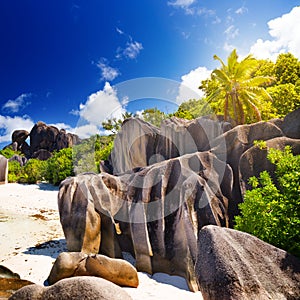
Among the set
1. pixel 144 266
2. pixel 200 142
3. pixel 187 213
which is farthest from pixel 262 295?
pixel 200 142

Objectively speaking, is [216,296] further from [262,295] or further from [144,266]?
[144,266]

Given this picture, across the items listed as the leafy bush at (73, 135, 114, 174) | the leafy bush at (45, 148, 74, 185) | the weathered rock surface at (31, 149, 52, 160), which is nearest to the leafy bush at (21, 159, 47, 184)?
the leafy bush at (45, 148, 74, 185)

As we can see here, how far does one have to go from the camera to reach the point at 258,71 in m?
23.0

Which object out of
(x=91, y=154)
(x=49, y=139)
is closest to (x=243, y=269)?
(x=91, y=154)

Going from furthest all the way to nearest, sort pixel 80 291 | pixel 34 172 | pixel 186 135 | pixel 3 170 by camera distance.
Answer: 1. pixel 34 172
2. pixel 3 170
3. pixel 186 135
4. pixel 80 291

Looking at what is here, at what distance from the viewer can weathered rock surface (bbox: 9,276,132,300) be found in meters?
3.24

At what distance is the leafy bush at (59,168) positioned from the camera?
84.7 feet

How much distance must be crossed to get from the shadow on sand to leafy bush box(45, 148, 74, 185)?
1607 cm

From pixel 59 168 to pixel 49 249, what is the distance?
702 inches

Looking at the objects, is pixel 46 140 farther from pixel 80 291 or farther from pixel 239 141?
pixel 80 291

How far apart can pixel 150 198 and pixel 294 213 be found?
4748 mm

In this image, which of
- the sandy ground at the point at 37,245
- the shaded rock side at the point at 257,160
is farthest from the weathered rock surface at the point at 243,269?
the shaded rock side at the point at 257,160

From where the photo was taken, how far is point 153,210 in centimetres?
782

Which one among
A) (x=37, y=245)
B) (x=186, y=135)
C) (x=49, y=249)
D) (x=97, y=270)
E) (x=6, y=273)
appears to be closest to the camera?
(x=97, y=270)
